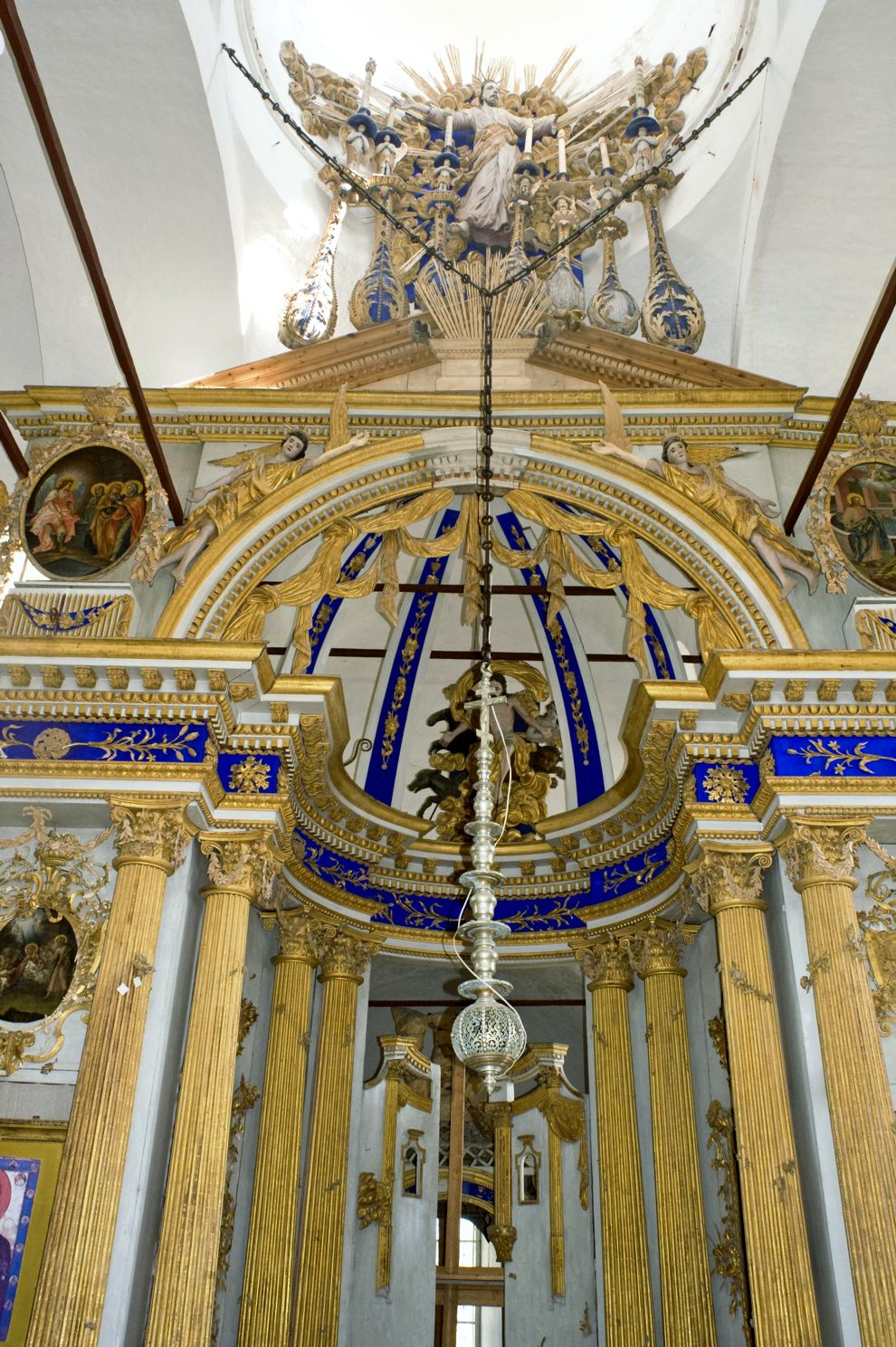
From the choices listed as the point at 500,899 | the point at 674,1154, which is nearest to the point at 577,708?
the point at 500,899

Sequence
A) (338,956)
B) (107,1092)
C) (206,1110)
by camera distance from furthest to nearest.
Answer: (338,956) → (206,1110) → (107,1092)

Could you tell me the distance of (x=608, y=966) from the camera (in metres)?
11.8

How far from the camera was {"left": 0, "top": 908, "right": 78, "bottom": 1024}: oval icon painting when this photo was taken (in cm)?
874

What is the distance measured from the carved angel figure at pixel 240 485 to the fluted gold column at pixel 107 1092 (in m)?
2.35

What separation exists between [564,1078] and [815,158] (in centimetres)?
938

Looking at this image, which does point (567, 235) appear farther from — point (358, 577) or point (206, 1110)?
point (206, 1110)

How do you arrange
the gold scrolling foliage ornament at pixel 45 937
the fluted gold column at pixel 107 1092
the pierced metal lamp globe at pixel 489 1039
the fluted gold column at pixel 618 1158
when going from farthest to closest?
the fluted gold column at pixel 618 1158 → the gold scrolling foliage ornament at pixel 45 937 → the fluted gold column at pixel 107 1092 → the pierced metal lamp globe at pixel 489 1039

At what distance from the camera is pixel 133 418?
10.5m

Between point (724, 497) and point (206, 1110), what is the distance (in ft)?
21.1

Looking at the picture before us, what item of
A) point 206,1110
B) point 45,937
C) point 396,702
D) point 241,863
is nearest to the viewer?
point 206,1110

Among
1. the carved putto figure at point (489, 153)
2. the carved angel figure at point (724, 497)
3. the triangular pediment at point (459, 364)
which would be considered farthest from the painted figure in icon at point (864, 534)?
the carved putto figure at point (489, 153)

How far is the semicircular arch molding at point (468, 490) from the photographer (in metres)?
10.0

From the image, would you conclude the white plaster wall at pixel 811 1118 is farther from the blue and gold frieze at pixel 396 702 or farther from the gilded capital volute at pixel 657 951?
the blue and gold frieze at pixel 396 702

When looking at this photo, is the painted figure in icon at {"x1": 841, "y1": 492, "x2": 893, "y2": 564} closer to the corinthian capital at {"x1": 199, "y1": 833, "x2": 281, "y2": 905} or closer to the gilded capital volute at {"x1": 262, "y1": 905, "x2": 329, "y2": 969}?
the corinthian capital at {"x1": 199, "y1": 833, "x2": 281, "y2": 905}
